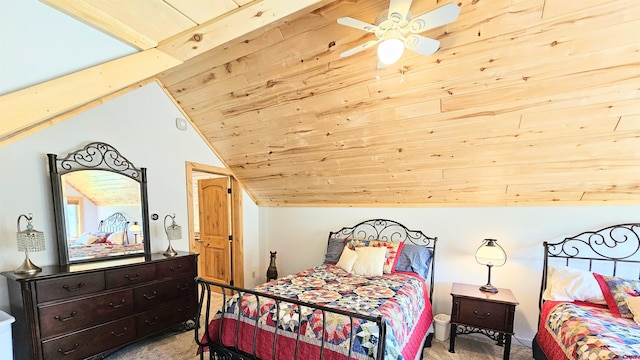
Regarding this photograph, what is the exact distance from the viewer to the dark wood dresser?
2.10 meters

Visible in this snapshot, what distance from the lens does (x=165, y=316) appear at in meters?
2.91

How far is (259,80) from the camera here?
8.79 ft

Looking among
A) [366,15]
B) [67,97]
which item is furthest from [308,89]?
[67,97]

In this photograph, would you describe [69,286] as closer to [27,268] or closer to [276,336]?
[27,268]

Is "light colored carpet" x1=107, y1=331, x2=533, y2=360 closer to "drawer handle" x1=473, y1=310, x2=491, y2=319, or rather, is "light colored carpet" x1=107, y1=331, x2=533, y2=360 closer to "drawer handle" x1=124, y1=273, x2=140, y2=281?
"drawer handle" x1=473, y1=310, x2=491, y2=319

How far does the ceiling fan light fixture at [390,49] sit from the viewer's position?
1.59m

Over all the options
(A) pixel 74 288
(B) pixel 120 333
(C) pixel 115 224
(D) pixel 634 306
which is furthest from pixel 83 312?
(D) pixel 634 306

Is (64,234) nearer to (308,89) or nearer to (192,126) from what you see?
(192,126)

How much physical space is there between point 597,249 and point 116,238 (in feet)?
16.4

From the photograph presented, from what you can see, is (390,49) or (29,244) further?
(29,244)

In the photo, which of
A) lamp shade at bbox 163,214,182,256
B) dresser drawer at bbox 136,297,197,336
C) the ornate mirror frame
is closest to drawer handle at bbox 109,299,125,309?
dresser drawer at bbox 136,297,197,336

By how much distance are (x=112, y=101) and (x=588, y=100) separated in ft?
14.2

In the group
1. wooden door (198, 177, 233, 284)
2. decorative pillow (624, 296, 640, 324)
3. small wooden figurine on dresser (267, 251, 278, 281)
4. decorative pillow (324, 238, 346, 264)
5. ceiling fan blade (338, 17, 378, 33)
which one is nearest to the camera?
ceiling fan blade (338, 17, 378, 33)

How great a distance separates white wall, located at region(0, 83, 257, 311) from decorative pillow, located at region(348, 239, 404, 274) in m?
2.27
